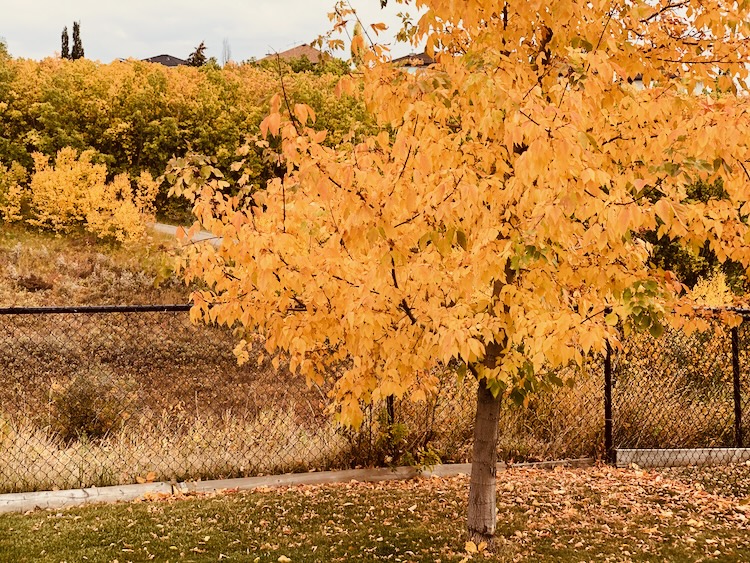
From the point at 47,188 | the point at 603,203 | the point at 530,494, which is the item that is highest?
the point at 47,188

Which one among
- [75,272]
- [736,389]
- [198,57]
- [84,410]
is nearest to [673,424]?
[736,389]

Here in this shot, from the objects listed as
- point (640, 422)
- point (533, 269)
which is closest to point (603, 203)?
point (533, 269)

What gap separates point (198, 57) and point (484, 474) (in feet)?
188

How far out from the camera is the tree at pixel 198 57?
55719mm

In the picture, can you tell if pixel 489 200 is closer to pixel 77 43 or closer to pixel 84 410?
pixel 84 410

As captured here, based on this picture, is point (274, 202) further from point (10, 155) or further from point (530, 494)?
point (10, 155)

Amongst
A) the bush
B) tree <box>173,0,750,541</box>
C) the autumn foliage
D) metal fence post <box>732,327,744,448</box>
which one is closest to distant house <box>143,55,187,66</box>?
the autumn foliage

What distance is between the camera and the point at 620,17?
3.85m

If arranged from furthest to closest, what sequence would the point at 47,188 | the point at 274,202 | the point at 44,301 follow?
the point at 47,188
the point at 44,301
the point at 274,202

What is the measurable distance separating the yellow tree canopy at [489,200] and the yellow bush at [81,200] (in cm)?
2396

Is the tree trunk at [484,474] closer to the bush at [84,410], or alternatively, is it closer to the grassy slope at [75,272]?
the bush at [84,410]

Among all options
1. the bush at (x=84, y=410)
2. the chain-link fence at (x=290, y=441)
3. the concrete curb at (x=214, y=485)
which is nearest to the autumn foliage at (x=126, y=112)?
the bush at (x=84, y=410)

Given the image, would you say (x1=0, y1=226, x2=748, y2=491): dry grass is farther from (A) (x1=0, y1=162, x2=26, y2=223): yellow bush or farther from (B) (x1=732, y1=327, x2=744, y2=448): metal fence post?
(A) (x1=0, y1=162, x2=26, y2=223): yellow bush

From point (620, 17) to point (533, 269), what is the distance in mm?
1580
